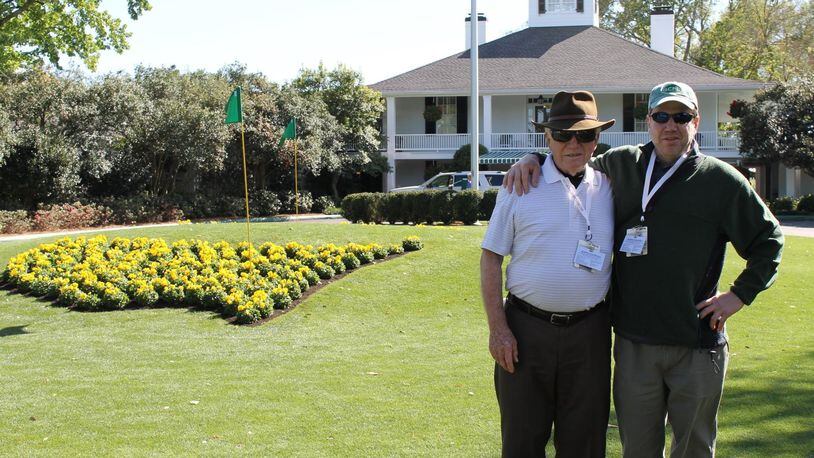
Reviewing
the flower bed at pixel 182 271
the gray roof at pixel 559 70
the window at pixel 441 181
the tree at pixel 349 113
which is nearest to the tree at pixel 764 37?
the gray roof at pixel 559 70

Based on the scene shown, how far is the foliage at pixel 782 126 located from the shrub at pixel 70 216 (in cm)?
2304

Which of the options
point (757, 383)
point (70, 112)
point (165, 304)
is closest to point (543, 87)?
point (70, 112)

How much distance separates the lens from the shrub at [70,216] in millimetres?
23750

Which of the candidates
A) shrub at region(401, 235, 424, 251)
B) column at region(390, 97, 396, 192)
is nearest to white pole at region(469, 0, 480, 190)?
shrub at region(401, 235, 424, 251)

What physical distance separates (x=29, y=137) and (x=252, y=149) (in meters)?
8.24

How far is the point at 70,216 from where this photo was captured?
24703 mm

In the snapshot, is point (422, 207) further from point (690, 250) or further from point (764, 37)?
point (764, 37)

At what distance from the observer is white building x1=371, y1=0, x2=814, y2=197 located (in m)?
33.4

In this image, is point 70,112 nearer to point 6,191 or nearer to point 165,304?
point 6,191

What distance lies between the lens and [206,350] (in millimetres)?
8453

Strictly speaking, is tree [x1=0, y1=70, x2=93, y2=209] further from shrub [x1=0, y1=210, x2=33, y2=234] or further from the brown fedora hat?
the brown fedora hat

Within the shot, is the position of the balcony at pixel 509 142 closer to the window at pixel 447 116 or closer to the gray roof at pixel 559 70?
the window at pixel 447 116

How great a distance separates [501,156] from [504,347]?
2954cm

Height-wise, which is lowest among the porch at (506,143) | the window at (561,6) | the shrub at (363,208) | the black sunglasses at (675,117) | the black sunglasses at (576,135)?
the shrub at (363,208)
